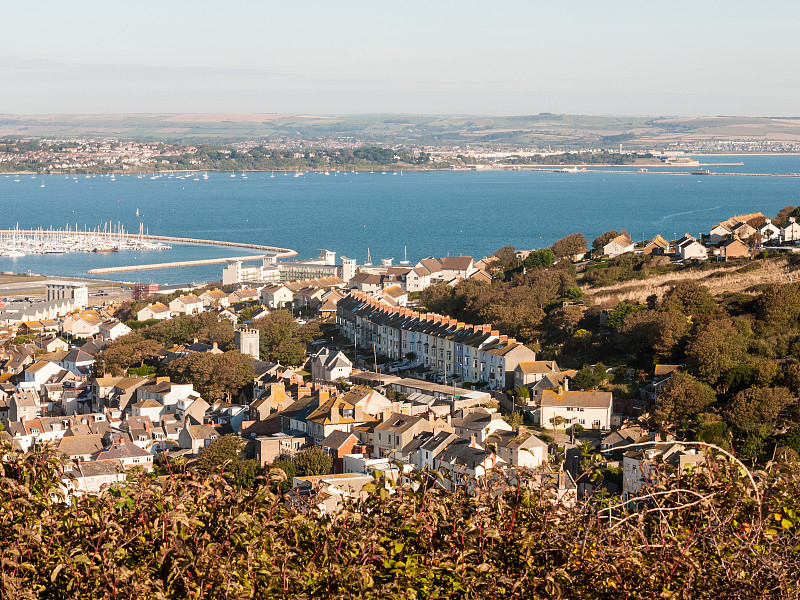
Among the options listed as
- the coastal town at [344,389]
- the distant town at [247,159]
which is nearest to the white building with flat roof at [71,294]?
the coastal town at [344,389]

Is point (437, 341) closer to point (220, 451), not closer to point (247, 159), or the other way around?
point (220, 451)

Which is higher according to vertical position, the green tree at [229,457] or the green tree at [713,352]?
the green tree at [713,352]

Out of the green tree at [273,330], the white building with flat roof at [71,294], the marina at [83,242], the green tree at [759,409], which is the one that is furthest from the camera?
the marina at [83,242]

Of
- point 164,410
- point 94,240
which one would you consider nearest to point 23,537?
point 164,410

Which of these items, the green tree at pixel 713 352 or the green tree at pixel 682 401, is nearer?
the green tree at pixel 682 401

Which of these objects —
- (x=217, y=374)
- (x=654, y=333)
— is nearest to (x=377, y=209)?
(x=217, y=374)

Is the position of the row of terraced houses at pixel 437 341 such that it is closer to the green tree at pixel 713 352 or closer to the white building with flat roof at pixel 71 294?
the green tree at pixel 713 352

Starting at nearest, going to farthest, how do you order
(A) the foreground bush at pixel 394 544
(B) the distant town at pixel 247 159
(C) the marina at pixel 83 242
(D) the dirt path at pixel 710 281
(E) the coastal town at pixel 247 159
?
(A) the foreground bush at pixel 394 544 → (D) the dirt path at pixel 710 281 → (C) the marina at pixel 83 242 → (E) the coastal town at pixel 247 159 → (B) the distant town at pixel 247 159
